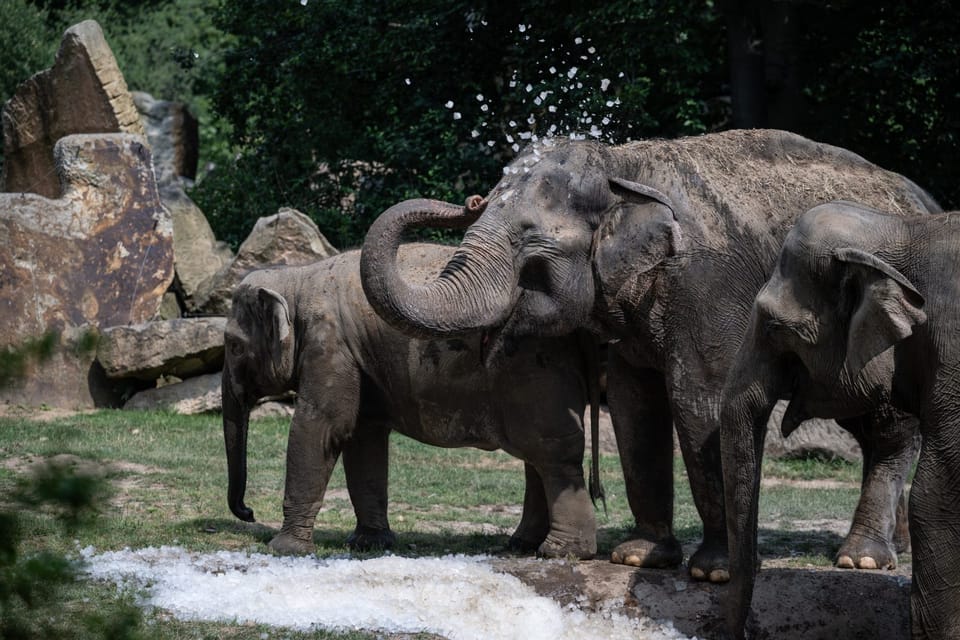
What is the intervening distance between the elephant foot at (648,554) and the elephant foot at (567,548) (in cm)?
27

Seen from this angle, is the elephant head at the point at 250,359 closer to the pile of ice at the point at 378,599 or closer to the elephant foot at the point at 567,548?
the pile of ice at the point at 378,599

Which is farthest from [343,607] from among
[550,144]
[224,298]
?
[224,298]

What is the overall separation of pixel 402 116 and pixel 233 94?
298cm

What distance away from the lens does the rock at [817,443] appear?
1285 cm

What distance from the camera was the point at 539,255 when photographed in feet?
23.0

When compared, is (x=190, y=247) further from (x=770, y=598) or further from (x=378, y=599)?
(x=770, y=598)

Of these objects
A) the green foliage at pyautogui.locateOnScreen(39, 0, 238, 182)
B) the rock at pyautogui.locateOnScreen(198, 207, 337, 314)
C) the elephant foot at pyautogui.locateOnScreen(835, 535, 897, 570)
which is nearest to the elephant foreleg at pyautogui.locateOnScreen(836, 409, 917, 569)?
the elephant foot at pyautogui.locateOnScreen(835, 535, 897, 570)

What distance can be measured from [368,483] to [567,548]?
1586mm

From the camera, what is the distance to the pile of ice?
6.16 m

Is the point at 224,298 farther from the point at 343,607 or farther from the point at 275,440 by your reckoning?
the point at 343,607

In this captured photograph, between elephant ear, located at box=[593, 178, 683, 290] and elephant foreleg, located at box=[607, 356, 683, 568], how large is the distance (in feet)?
2.25

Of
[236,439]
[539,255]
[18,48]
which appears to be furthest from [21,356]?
[18,48]

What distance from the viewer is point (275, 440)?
12875 mm

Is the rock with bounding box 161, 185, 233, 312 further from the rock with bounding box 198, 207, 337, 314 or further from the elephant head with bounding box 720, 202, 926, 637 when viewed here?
the elephant head with bounding box 720, 202, 926, 637
